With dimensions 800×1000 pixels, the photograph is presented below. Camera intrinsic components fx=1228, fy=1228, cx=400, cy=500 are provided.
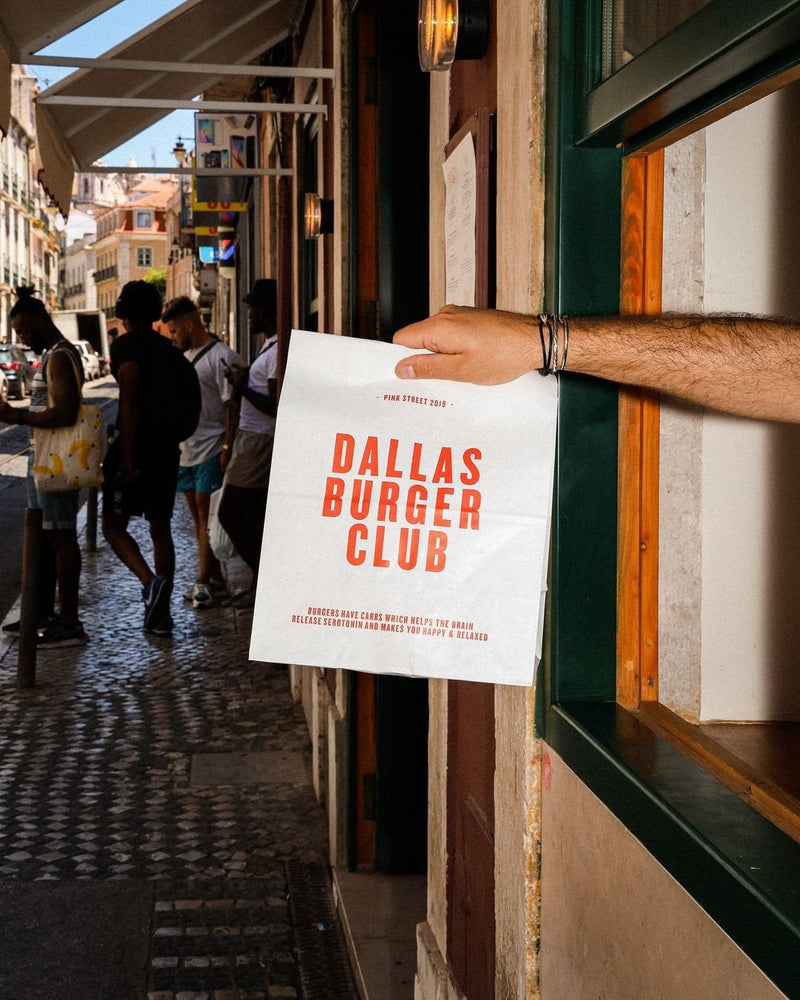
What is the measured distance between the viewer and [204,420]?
8.43 metres

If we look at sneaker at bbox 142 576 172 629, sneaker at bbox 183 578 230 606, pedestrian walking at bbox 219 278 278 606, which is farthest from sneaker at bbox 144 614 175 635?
sneaker at bbox 183 578 230 606

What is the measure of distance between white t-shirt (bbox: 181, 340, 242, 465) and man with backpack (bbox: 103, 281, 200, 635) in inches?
31.1

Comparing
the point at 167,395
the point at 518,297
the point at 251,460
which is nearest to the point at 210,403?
the point at 167,395

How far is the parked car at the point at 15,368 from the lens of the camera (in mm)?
35938

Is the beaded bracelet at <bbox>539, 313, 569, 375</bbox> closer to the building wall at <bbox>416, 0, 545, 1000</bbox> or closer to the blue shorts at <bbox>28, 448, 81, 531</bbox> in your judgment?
the building wall at <bbox>416, 0, 545, 1000</bbox>

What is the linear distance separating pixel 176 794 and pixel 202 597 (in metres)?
3.67

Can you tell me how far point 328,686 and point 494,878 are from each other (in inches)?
102

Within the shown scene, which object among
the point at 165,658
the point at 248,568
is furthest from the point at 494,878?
the point at 248,568

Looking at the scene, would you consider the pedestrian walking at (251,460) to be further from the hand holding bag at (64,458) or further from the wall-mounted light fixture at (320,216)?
the wall-mounted light fixture at (320,216)

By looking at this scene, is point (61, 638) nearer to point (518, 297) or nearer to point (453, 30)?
point (453, 30)

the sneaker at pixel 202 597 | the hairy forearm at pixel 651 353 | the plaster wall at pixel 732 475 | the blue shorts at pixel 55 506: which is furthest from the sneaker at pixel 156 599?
the hairy forearm at pixel 651 353

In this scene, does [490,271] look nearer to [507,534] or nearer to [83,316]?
[507,534]

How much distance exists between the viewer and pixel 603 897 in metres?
1.70

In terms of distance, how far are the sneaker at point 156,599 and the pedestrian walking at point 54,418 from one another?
1.35 feet
